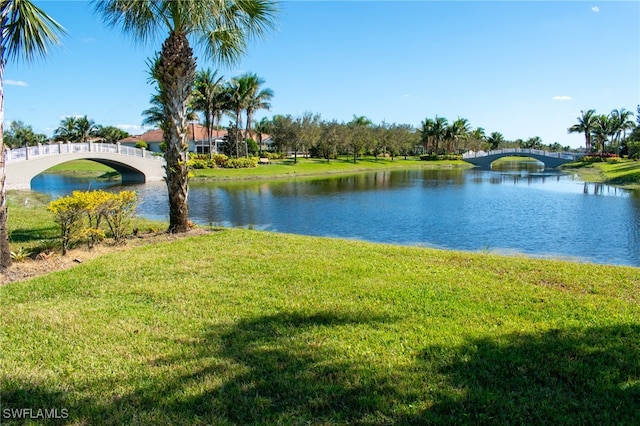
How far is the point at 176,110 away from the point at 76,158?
29.3 metres

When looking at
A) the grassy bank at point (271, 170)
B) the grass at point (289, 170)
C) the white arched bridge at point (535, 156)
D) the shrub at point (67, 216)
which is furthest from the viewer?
the white arched bridge at point (535, 156)

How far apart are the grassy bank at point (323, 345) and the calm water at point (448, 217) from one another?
6442 mm

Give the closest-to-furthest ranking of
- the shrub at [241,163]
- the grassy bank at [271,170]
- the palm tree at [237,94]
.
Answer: the grassy bank at [271,170], the shrub at [241,163], the palm tree at [237,94]

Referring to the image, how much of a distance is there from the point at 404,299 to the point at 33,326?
4690 mm

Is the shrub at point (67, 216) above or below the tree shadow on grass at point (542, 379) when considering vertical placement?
above

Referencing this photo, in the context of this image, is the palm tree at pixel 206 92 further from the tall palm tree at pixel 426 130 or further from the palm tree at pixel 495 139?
the palm tree at pixel 495 139

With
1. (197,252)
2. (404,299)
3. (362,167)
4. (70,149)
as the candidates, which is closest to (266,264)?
(197,252)

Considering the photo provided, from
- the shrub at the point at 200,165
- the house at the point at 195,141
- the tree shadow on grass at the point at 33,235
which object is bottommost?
the tree shadow on grass at the point at 33,235

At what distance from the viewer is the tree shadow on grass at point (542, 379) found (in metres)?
3.36

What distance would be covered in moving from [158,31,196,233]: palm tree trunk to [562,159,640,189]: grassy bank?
37.0 meters

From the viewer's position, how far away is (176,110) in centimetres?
1137

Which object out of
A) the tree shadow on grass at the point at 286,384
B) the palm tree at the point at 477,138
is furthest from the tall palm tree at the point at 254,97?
the palm tree at the point at 477,138

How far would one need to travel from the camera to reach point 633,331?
16.2 ft

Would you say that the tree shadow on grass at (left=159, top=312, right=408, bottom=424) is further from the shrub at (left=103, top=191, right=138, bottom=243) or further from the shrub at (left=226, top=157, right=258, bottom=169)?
the shrub at (left=226, top=157, right=258, bottom=169)
